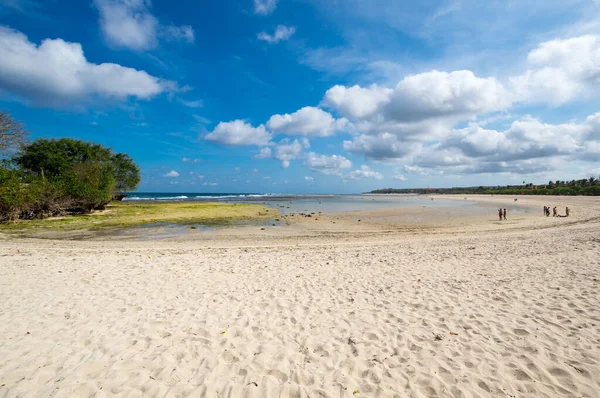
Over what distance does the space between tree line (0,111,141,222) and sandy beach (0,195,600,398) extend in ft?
61.6

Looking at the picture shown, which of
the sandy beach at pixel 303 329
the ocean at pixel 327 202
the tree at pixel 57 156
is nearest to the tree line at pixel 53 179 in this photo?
the tree at pixel 57 156

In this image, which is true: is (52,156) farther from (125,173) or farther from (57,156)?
(125,173)

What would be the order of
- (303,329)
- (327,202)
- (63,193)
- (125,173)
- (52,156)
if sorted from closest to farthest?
(303,329)
(63,193)
(52,156)
(125,173)
(327,202)

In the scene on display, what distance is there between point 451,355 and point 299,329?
8.75 feet

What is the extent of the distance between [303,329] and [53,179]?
36603 millimetres

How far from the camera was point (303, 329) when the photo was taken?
5281 millimetres

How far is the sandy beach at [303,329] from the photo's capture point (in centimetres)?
376

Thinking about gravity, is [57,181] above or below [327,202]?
above

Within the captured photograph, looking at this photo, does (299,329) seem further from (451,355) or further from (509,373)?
(509,373)

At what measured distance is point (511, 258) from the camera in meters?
10.4

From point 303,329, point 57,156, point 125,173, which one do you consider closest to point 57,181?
point 57,156

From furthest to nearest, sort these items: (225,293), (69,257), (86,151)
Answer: (86,151) → (69,257) → (225,293)

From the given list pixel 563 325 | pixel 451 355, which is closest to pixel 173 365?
pixel 451 355

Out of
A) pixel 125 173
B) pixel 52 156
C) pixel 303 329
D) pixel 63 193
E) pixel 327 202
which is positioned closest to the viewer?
pixel 303 329
